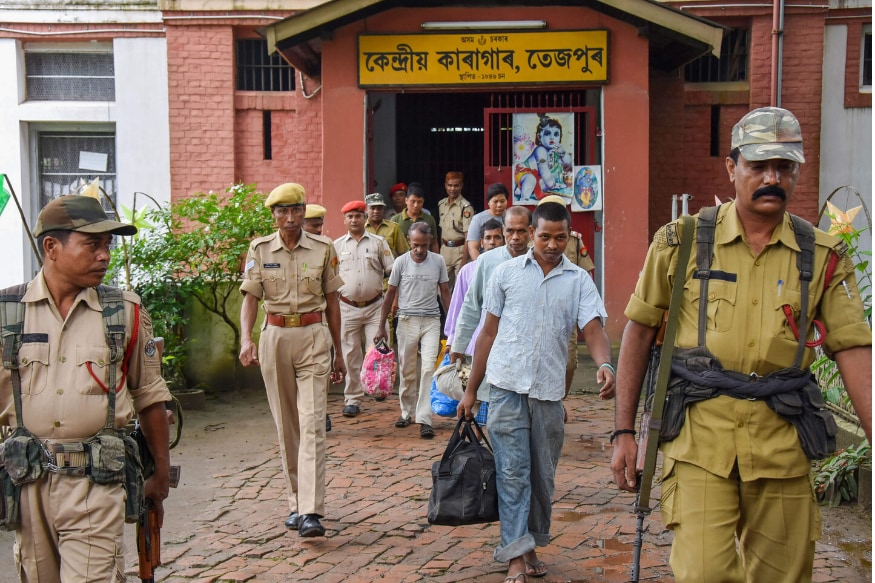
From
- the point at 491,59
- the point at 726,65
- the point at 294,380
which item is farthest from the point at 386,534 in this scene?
the point at 726,65

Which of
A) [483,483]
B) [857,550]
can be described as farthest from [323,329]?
[857,550]

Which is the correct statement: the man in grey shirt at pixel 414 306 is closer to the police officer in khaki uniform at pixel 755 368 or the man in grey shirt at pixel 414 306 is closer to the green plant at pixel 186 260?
the green plant at pixel 186 260

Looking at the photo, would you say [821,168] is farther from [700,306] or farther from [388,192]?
[700,306]

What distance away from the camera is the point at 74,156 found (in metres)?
15.5

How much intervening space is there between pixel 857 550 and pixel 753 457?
2926 mm

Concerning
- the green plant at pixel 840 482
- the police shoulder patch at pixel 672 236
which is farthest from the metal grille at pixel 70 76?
the police shoulder patch at pixel 672 236

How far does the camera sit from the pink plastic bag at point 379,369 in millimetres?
9375

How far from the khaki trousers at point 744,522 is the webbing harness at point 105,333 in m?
2.07

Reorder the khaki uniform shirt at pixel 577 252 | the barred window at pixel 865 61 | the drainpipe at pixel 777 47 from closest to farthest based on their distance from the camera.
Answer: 1. the khaki uniform shirt at pixel 577 252
2. the drainpipe at pixel 777 47
3. the barred window at pixel 865 61

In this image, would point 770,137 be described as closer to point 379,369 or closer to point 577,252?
point 577,252

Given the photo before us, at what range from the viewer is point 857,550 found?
6.09m

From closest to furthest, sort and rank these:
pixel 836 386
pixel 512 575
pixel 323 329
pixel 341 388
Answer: pixel 512 575 < pixel 323 329 < pixel 836 386 < pixel 341 388

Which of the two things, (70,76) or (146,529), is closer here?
(146,529)

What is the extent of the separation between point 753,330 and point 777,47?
11.0 m
